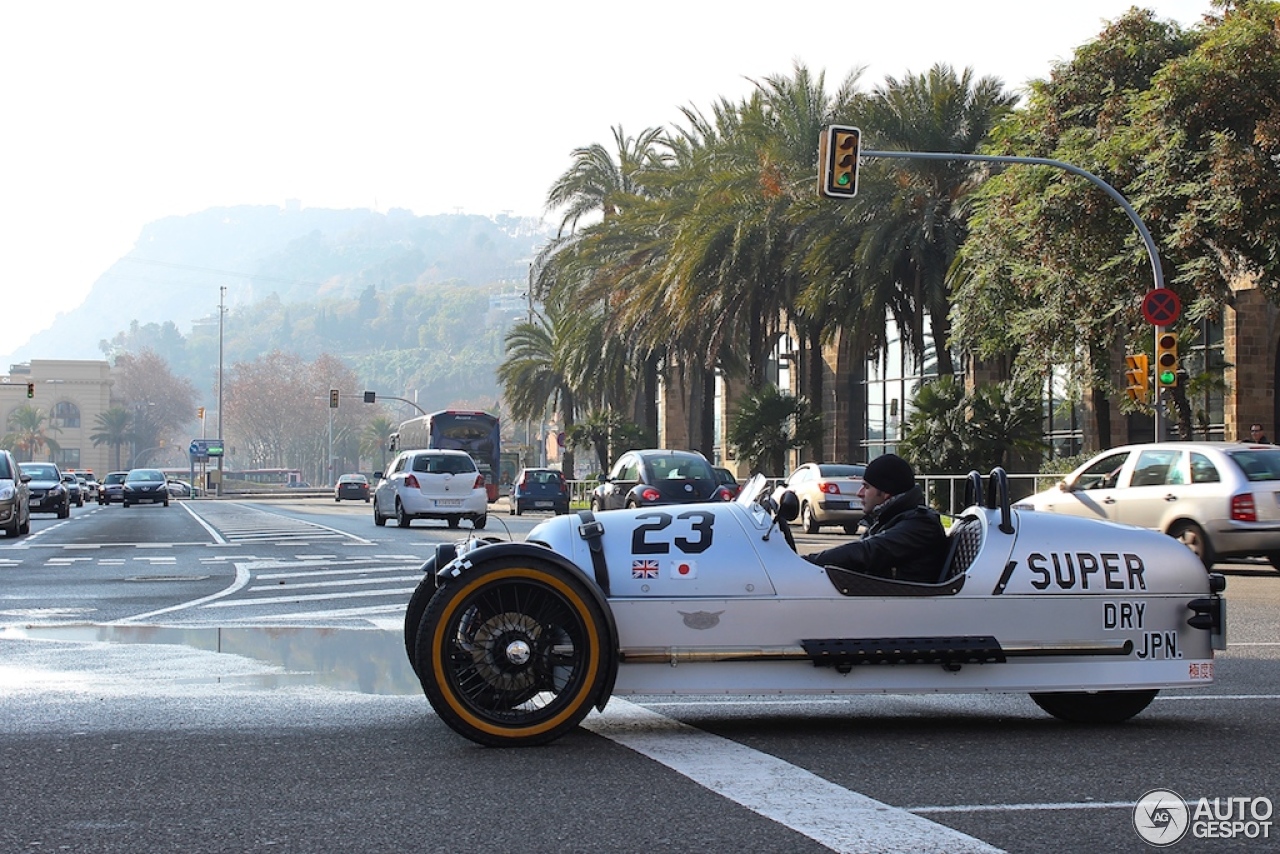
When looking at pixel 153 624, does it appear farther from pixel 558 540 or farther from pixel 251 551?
pixel 251 551

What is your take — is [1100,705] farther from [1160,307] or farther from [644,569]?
[1160,307]

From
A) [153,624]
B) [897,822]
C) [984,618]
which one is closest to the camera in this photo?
[897,822]

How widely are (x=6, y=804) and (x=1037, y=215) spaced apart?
88.3ft

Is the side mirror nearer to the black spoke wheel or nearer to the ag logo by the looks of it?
the black spoke wheel

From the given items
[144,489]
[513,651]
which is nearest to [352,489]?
[144,489]

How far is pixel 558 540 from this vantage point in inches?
279

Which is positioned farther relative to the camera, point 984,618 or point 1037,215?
point 1037,215

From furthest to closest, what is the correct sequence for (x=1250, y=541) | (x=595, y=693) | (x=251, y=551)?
(x=251, y=551) → (x=1250, y=541) → (x=595, y=693)

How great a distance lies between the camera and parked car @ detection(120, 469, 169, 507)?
196 feet

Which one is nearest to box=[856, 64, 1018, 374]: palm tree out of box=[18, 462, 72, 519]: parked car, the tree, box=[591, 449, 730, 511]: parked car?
the tree

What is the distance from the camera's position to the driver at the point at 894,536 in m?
7.25

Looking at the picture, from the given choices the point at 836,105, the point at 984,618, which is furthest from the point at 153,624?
the point at 836,105

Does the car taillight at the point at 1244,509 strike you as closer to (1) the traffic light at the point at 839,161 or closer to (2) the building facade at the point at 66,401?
(1) the traffic light at the point at 839,161

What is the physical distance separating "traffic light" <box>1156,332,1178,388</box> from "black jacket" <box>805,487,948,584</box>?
19.0 metres
